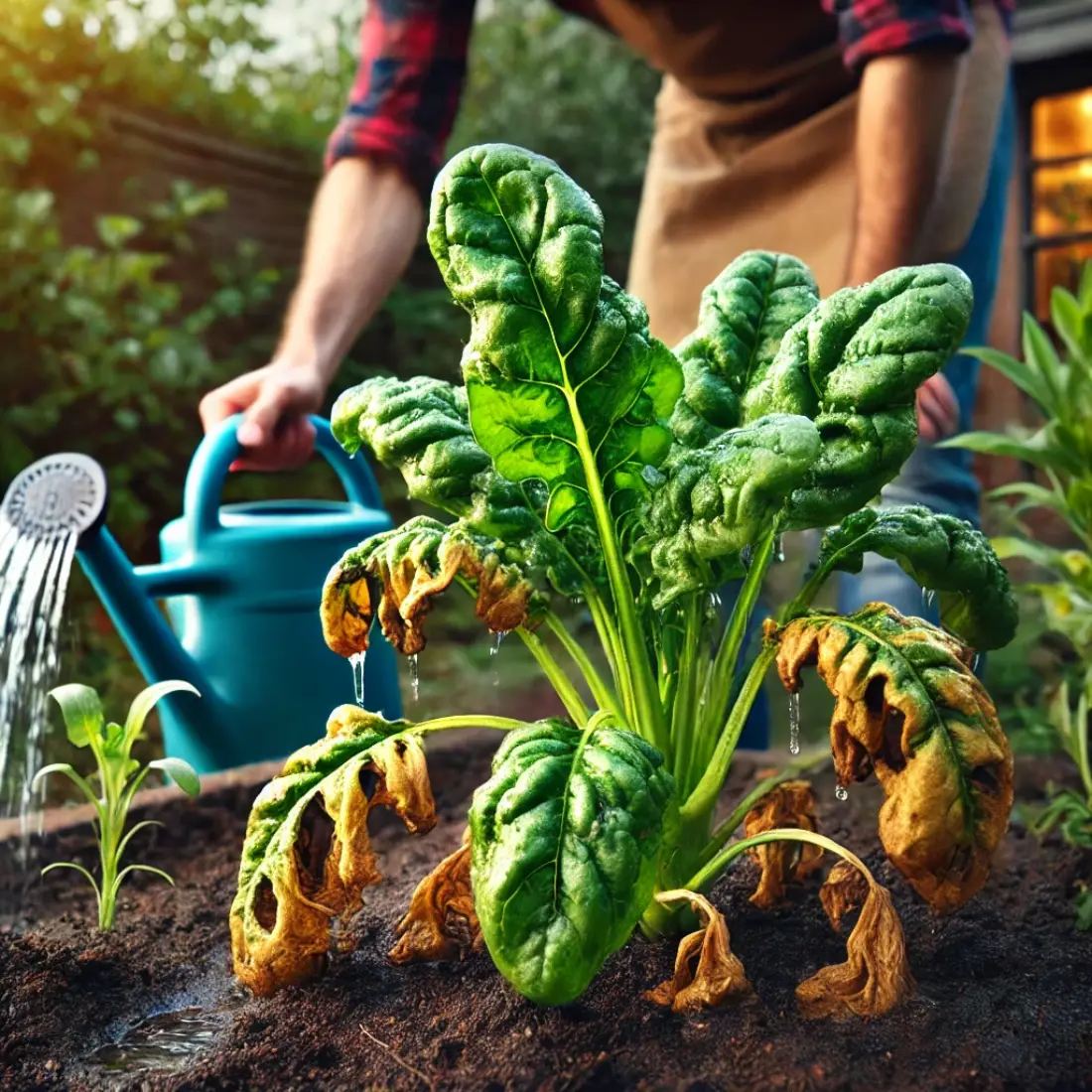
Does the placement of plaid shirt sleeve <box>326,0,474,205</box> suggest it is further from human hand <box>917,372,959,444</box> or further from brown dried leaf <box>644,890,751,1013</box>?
brown dried leaf <box>644,890,751,1013</box>

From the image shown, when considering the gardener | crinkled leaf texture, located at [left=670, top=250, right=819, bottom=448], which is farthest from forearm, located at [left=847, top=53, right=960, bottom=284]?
crinkled leaf texture, located at [left=670, top=250, right=819, bottom=448]

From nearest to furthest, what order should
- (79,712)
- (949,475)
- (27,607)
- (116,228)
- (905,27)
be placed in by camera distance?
(79,712)
(27,607)
(905,27)
(949,475)
(116,228)

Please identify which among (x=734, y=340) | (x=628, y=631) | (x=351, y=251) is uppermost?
(x=351, y=251)

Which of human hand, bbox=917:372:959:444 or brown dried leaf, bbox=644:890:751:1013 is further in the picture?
human hand, bbox=917:372:959:444


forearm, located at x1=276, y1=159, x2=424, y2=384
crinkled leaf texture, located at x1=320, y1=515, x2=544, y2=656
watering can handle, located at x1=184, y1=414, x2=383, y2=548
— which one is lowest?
crinkled leaf texture, located at x1=320, y1=515, x2=544, y2=656

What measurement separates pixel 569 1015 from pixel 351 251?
1.36 metres

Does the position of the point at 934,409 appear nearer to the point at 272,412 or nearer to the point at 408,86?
the point at 272,412

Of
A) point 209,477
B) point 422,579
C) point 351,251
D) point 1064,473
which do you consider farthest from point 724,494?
point 351,251

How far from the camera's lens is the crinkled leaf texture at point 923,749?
956 mm

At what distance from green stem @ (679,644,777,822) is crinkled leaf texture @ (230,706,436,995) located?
10.3 inches

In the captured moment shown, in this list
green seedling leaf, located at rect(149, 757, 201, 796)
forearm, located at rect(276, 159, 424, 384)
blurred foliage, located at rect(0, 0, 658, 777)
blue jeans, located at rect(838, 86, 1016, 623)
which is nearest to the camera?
green seedling leaf, located at rect(149, 757, 201, 796)

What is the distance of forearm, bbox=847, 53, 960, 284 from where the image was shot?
1669mm

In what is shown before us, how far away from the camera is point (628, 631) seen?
44.6 inches

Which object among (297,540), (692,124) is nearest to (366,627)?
(297,540)
